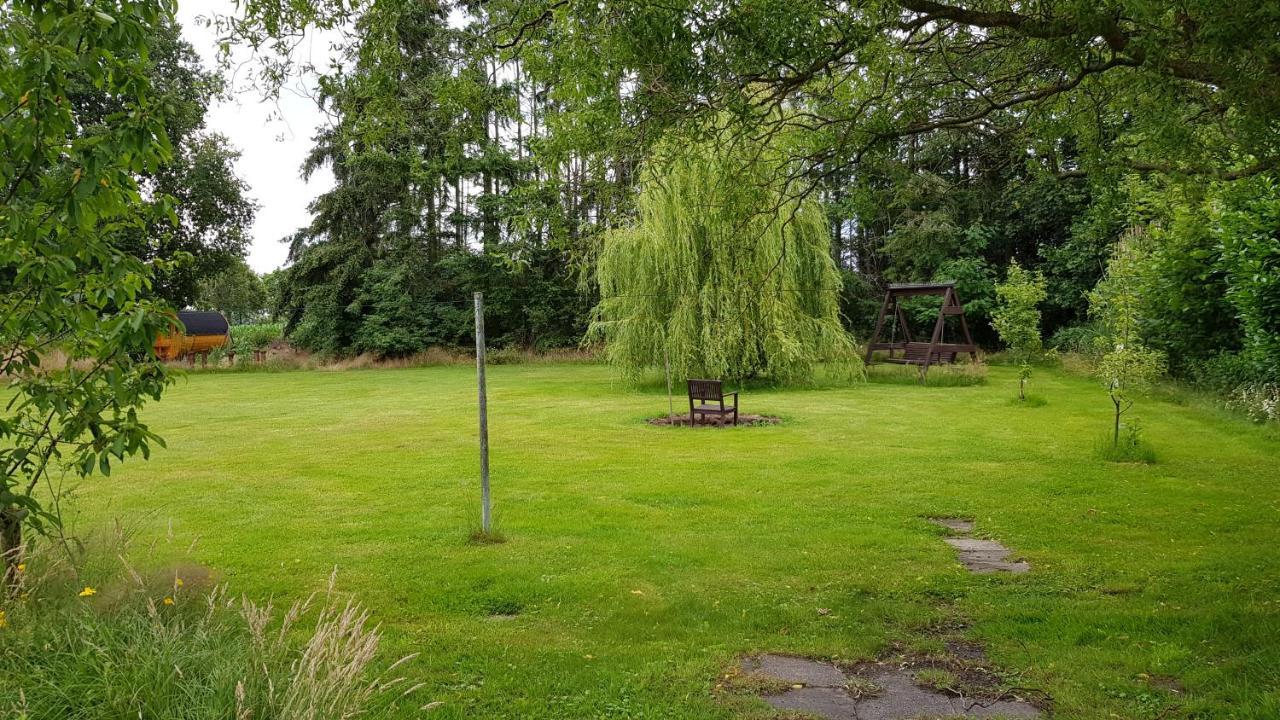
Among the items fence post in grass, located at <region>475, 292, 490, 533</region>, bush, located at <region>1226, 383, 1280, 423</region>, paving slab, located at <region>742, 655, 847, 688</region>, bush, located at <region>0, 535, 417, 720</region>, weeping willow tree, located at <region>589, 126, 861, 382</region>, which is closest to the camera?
bush, located at <region>0, 535, 417, 720</region>

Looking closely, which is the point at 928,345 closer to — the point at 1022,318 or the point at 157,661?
the point at 1022,318

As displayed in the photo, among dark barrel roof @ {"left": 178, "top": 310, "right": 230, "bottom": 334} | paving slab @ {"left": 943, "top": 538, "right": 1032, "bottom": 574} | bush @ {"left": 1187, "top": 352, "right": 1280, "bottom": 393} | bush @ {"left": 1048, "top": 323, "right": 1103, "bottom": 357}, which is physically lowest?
paving slab @ {"left": 943, "top": 538, "right": 1032, "bottom": 574}

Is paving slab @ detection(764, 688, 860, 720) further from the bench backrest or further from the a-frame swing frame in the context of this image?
the a-frame swing frame

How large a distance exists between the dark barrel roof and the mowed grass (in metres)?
19.3

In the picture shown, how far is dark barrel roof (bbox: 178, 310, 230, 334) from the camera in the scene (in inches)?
1240

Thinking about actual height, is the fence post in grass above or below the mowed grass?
above

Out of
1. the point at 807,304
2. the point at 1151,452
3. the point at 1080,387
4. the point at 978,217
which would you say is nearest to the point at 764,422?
the point at 1151,452

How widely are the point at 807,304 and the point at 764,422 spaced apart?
23.4 feet

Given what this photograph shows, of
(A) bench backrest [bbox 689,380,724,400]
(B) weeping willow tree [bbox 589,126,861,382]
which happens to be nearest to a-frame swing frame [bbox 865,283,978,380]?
(B) weeping willow tree [bbox 589,126,861,382]

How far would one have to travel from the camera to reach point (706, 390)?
1416cm

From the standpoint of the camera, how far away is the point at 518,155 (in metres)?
35.8

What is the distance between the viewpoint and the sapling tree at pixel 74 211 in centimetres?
298

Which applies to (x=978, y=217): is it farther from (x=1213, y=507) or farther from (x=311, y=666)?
(x=311, y=666)

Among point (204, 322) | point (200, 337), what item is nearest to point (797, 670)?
point (200, 337)
